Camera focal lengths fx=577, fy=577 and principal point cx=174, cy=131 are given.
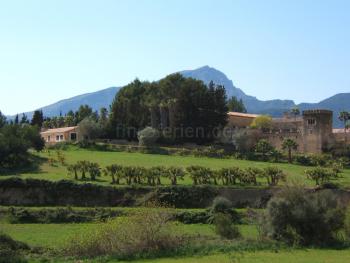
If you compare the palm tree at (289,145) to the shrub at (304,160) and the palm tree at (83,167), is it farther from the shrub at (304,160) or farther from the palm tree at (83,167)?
the palm tree at (83,167)

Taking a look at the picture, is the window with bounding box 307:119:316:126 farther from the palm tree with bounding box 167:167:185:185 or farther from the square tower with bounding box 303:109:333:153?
the palm tree with bounding box 167:167:185:185

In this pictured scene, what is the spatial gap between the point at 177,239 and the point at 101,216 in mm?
14572

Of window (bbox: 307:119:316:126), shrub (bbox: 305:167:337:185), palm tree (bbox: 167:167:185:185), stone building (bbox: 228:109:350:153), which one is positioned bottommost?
shrub (bbox: 305:167:337:185)

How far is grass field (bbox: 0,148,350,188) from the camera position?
54.3m

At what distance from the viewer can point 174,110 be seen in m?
86.1

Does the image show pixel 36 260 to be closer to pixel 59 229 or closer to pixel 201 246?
pixel 201 246

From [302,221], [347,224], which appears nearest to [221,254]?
A: [302,221]

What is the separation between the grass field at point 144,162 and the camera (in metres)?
54.3

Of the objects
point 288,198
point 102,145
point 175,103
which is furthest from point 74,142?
point 288,198

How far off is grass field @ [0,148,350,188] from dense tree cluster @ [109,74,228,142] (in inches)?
430

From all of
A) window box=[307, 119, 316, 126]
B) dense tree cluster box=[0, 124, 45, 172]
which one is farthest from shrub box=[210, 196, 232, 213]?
window box=[307, 119, 316, 126]

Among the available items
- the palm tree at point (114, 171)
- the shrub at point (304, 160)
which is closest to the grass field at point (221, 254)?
the palm tree at point (114, 171)

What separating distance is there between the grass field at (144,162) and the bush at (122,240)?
23.7 metres

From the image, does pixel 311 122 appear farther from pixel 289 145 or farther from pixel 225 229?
pixel 225 229
